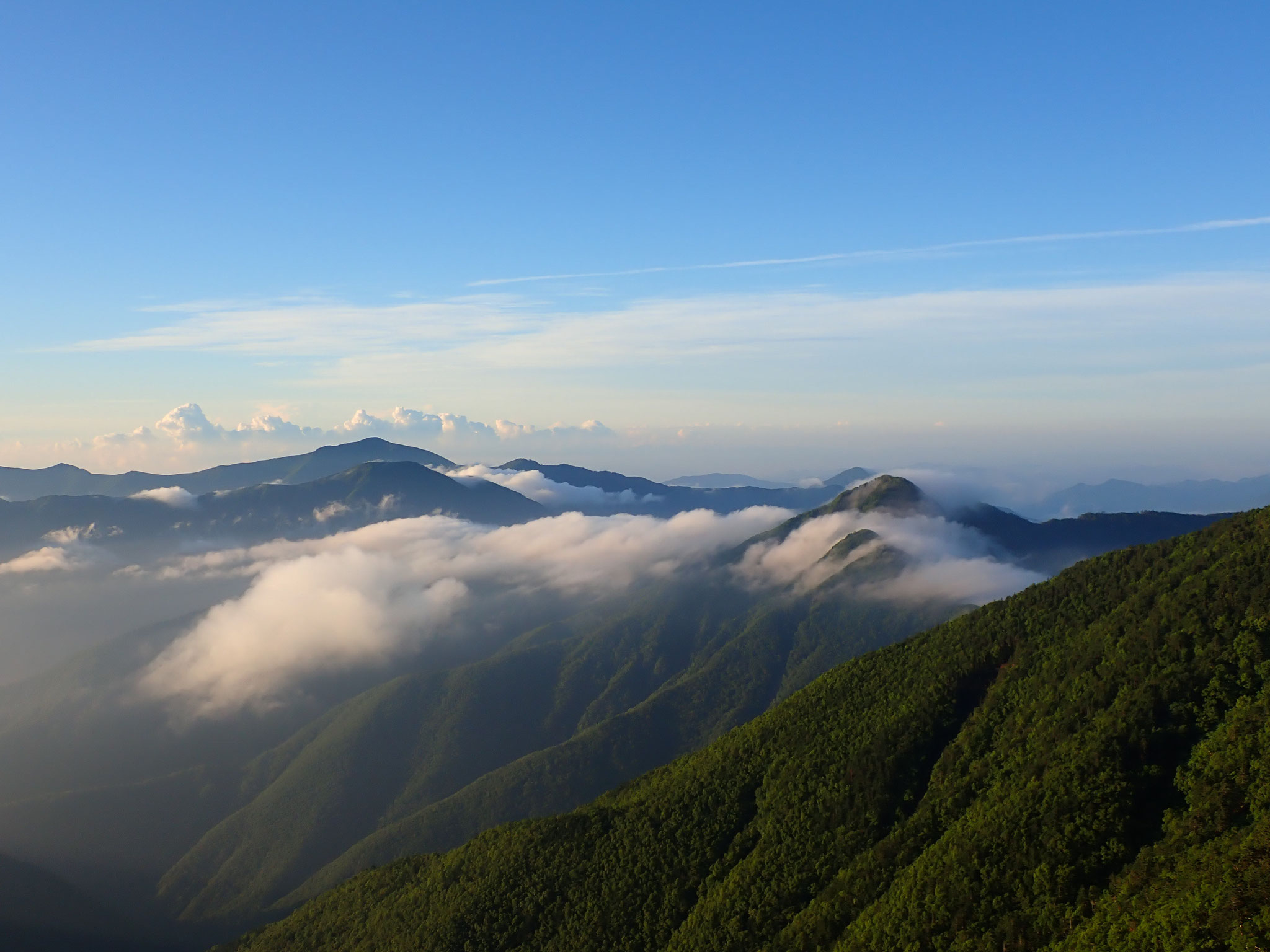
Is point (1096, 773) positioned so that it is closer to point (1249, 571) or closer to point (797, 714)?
point (1249, 571)

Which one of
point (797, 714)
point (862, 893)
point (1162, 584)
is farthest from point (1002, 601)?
point (862, 893)

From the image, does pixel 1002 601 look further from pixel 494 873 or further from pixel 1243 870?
pixel 494 873

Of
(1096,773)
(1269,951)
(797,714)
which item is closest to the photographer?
(1269,951)

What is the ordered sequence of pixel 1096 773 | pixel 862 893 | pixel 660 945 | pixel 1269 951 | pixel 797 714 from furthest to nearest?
pixel 797 714 < pixel 660 945 < pixel 862 893 < pixel 1096 773 < pixel 1269 951

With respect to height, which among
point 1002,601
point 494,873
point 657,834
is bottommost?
point 494,873

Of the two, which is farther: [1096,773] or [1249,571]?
[1249,571]

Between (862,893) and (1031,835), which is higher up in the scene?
(1031,835)
